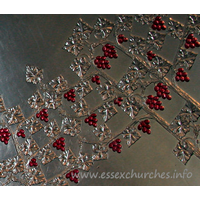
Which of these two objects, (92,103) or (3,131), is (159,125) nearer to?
(92,103)

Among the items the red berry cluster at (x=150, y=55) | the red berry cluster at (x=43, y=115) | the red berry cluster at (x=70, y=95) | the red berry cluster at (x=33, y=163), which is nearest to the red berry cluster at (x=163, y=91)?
the red berry cluster at (x=150, y=55)

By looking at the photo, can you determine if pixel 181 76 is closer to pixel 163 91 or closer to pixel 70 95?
pixel 163 91

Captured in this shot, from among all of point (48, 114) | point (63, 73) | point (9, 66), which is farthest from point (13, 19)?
point (48, 114)

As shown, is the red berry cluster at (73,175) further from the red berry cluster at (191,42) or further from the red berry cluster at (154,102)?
the red berry cluster at (191,42)

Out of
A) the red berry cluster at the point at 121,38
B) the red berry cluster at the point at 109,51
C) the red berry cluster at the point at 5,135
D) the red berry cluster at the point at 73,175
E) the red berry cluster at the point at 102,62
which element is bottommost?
the red berry cluster at the point at 73,175

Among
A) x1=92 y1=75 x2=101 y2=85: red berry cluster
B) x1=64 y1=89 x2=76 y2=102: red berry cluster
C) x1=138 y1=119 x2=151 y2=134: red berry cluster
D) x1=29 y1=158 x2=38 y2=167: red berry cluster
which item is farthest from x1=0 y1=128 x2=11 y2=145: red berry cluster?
x1=138 y1=119 x2=151 y2=134: red berry cluster

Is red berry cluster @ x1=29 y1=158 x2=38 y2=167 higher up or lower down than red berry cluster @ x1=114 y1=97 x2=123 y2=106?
lower down

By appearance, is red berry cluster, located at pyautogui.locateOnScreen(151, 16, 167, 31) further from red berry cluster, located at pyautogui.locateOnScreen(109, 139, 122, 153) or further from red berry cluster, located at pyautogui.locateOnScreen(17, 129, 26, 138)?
red berry cluster, located at pyautogui.locateOnScreen(17, 129, 26, 138)
